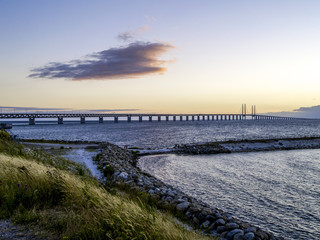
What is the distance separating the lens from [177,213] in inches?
391

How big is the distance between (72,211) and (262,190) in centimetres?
1284

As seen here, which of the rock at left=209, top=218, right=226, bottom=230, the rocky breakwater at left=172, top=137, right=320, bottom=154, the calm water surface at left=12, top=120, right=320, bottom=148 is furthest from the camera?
the calm water surface at left=12, top=120, right=320, bottom=148

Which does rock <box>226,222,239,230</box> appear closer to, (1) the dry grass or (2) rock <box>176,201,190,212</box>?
(2) rock <box>176,201,190,212</box>

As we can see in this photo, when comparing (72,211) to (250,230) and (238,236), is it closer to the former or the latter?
(238,236)

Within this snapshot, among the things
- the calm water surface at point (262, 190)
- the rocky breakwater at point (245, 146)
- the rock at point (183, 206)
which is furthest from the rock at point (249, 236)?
the rocky breakwater at point (245, 146)

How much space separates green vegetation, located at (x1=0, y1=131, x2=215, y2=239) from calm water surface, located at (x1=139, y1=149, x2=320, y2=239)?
6.19 metres

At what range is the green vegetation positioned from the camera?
17.6 ft

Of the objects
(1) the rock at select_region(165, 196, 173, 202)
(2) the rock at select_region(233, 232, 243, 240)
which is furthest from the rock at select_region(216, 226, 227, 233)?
(1) the rock at select_region(165, 196, 173, 202)

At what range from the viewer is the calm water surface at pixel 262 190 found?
421 inches

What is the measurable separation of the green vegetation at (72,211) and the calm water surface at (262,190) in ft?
20.3

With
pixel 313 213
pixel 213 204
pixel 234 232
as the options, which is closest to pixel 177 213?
pixel 234 232

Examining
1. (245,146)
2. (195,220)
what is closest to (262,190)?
(195,220)

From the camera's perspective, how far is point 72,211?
6.54m

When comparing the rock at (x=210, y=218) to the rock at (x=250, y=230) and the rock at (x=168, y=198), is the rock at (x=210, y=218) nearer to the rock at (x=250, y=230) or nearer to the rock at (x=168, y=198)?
the rock at (x=250, y=230)
